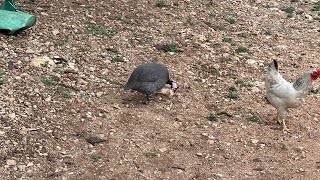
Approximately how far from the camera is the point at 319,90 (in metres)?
6.73

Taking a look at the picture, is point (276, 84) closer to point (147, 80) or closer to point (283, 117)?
point (283, 117)

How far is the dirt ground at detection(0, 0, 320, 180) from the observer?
5.10 meters

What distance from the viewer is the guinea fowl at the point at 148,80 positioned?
5.88 meters

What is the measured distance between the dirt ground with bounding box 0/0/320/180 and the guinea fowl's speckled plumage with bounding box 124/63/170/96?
10.0 inches

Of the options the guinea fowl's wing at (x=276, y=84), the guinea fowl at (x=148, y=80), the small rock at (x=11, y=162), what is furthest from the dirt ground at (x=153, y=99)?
the guinea fowl's wing at (x=276, y=84)

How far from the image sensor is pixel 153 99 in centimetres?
626

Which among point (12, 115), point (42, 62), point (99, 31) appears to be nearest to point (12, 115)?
point (12, 115)

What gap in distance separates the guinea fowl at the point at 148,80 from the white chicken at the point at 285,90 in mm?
1173

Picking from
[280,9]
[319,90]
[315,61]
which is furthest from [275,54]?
[280,9]

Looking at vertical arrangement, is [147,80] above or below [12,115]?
above

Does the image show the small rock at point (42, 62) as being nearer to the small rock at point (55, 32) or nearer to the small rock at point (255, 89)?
the small rock at point (55, 32)

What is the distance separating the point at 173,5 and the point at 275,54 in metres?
2.12

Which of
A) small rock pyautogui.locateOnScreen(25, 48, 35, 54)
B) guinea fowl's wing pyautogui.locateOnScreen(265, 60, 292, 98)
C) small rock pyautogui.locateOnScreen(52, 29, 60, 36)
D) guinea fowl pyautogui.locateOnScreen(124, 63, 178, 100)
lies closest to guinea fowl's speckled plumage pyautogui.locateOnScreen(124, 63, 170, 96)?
guinea fowl pyautogui.locateOnScreen(124, 63, 178, 100)

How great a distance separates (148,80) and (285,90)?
1477mm
